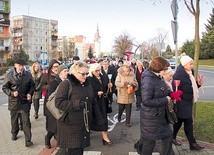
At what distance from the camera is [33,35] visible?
113 metres

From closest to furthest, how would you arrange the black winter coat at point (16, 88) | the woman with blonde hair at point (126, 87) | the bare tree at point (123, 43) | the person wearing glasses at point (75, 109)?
the person wearing glasses at point (75, 109)
the black winter coat at point (16, 88)
the woman with blonde hair at point (126, 87)
the bare tree at point (123, 43)

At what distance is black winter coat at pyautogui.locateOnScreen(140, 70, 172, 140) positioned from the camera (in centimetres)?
486

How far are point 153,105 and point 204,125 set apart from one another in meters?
4.07

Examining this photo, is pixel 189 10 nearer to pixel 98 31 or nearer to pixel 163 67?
pixel 163 67

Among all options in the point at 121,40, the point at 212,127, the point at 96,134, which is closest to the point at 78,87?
the point at 96,134

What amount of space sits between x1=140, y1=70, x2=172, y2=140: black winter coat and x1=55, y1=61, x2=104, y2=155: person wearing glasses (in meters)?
0.85

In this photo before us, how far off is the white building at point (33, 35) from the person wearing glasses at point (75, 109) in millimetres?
91167

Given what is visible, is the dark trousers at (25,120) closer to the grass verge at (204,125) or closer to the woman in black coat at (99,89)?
the woman in black coat at (99,89)

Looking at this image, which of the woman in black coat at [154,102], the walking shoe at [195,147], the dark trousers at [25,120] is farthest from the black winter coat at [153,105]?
the dark trousers at [25,120]

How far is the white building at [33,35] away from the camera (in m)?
104

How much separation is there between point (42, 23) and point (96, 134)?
113m

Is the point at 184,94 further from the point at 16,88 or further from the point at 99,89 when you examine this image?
the point at 16,88

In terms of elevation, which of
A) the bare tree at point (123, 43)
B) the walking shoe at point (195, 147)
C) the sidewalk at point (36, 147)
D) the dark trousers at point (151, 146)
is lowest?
the sidewalk at point (36, 147)

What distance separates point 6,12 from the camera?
77438mm
